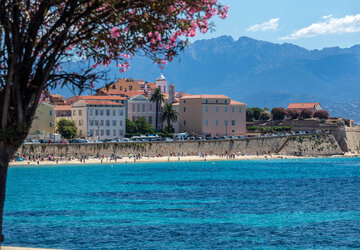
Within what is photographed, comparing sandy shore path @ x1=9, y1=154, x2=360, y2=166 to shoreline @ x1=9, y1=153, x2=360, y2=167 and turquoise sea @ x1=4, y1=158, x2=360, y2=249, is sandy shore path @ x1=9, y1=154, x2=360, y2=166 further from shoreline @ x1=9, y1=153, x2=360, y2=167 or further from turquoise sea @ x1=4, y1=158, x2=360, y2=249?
turquoise sea @ x1=4, y1=158, x2=360, y2=249

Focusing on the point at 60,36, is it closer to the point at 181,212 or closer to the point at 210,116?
the point at 181,212

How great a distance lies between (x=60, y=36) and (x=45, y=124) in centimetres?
7854

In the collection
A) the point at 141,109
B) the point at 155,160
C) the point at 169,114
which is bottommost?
the point at 155,160

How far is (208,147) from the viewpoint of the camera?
9388 cm

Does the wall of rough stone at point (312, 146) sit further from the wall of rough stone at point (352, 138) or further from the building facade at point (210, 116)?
the building facade at point (210, 116)

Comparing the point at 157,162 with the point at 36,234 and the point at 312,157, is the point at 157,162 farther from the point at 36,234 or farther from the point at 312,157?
the point at 36,234

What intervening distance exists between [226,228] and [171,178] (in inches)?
1344

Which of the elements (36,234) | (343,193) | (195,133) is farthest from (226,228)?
(195,133)

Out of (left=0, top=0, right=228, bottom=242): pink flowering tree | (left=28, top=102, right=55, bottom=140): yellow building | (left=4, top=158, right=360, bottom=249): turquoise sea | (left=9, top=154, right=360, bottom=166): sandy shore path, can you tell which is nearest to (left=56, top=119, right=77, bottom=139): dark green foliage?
(left=28, top=102, right=55, bottom=140): yellow building

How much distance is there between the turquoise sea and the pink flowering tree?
47.7 feet

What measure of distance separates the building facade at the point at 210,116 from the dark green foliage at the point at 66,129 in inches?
950

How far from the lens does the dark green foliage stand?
85.8 m

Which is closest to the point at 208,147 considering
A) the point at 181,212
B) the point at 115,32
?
the point at 181,212

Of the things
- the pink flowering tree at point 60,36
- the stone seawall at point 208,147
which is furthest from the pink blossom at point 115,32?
the stone seawall at point 208,147
